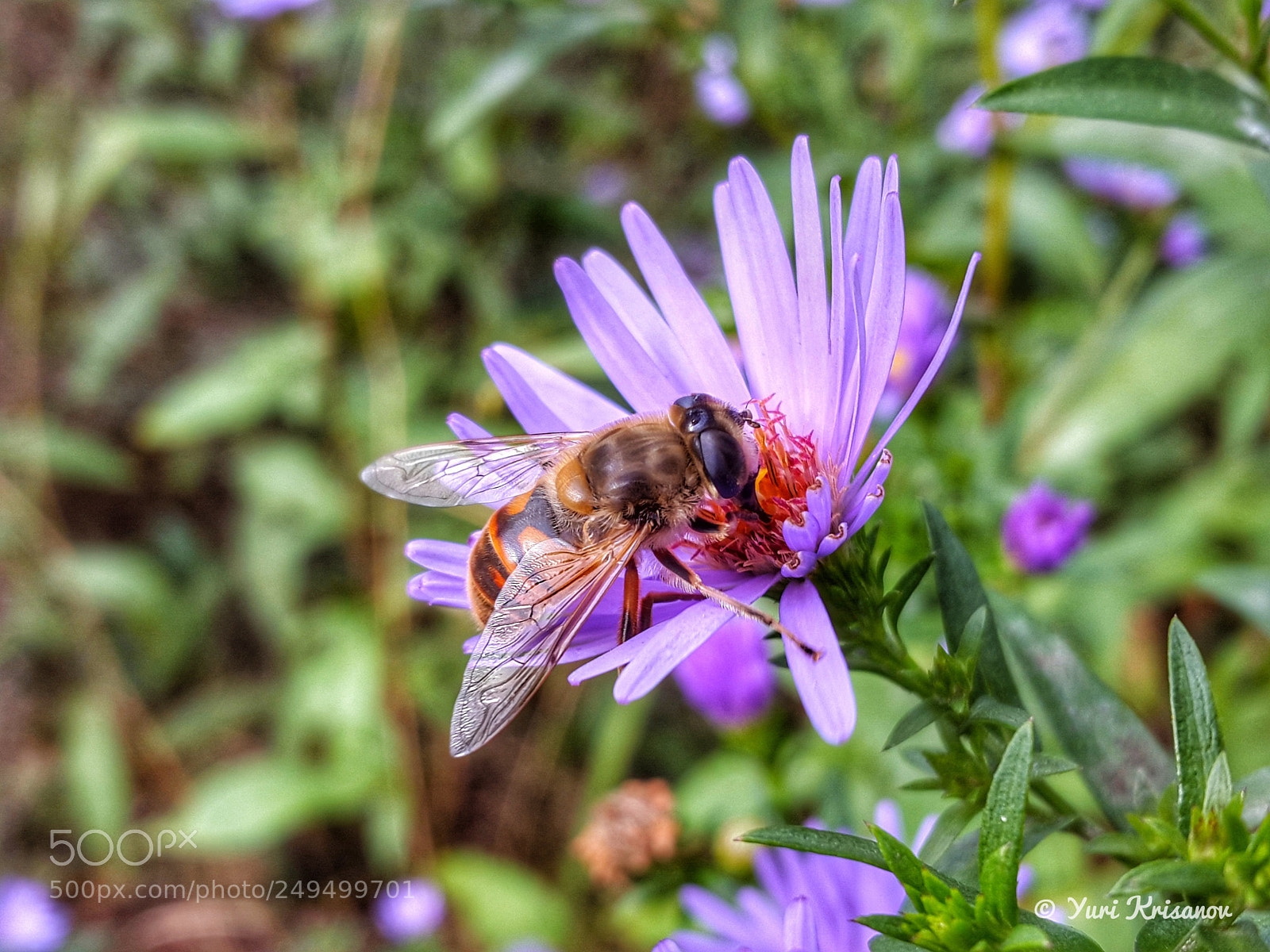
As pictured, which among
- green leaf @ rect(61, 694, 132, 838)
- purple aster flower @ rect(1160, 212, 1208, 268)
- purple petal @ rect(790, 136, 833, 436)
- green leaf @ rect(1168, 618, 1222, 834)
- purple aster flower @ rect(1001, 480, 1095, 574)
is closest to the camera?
green leaf @ rect(1168, 618, 1222, 834)

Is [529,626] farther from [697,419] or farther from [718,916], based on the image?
[718,916]

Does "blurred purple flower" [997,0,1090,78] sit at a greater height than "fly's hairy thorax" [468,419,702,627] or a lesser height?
greater

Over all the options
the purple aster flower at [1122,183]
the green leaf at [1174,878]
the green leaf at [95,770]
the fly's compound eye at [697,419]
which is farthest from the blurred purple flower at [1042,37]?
the green leaf at [95,770]

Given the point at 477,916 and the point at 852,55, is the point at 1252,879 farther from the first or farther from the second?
the point at 852,55

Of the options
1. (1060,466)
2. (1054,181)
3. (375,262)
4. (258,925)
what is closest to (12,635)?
(258,925)

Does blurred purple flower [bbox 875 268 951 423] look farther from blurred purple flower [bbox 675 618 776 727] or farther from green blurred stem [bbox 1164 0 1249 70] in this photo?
green blurred stem [bbox 1164 0 1249 70]

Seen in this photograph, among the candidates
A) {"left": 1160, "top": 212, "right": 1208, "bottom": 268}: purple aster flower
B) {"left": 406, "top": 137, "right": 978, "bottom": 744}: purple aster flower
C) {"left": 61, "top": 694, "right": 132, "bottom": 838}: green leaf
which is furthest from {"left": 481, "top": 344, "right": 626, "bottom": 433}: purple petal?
{"left": 61, "top": 694, "right": 132, "bottom": 838}: green leaf

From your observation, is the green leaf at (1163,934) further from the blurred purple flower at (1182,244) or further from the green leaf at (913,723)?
the blurred purple flower at (1182,244)

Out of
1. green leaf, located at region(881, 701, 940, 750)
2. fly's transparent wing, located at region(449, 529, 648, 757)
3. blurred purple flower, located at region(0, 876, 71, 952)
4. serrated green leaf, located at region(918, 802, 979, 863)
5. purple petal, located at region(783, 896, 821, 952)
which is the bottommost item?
blurred purple flower, located at region(0, 876, 71, 952)
